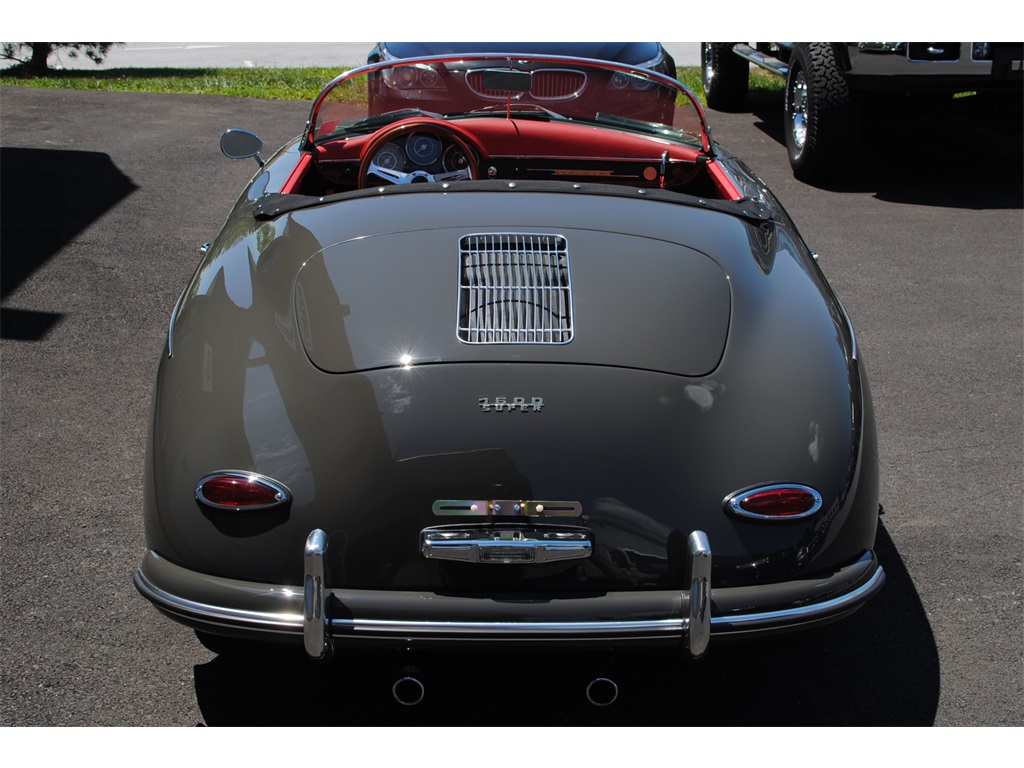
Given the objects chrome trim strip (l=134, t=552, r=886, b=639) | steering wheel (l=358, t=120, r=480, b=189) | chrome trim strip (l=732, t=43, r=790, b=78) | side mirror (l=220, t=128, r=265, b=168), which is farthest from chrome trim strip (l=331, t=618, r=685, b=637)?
chrome trim strip (l=732, t=43, r=790, b=78)

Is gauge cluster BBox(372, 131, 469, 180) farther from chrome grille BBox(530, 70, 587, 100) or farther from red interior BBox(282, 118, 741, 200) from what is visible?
chrome grille BBox(530, 70, 587, 100)

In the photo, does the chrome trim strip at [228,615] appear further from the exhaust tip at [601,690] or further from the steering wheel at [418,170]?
the steering wheel at [418,170]

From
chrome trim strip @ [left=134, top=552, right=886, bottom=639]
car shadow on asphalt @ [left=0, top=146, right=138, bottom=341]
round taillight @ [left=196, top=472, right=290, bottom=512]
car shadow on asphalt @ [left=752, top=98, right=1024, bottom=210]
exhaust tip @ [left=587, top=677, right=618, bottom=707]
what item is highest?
round taillight @ [left=196, top=472, right=290, bottom=512]

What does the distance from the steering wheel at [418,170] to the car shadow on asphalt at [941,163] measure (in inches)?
189

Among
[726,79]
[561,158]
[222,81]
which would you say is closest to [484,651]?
[561,158]

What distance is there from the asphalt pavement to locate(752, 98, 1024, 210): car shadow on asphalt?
27cm

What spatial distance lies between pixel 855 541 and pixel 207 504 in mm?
1477

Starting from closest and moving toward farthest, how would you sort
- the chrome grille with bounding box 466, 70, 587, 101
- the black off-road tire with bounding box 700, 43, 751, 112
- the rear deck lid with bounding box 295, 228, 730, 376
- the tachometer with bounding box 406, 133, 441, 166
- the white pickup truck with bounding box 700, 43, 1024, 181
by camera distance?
1. the rear deck lid with bounding box 295, 228, 730, 376
2. the tachometer with bounding box 406, 133, 441, 166
3. the chrome grille with bounding box 466, 70, 587, 101
4. the white pickup truck with bounding box 700, 43, 1024, 181
5. the black off-road tire with bounding box 700, 43, 751, 112

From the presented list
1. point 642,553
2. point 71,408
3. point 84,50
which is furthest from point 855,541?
point 84,50

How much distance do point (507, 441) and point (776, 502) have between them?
609mm

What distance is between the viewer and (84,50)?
13922 mm

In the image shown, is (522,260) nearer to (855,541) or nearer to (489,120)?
→ (855,541)

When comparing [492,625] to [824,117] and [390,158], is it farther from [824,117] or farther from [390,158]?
[824,117]

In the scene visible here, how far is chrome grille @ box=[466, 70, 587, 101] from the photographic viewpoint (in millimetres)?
4074
